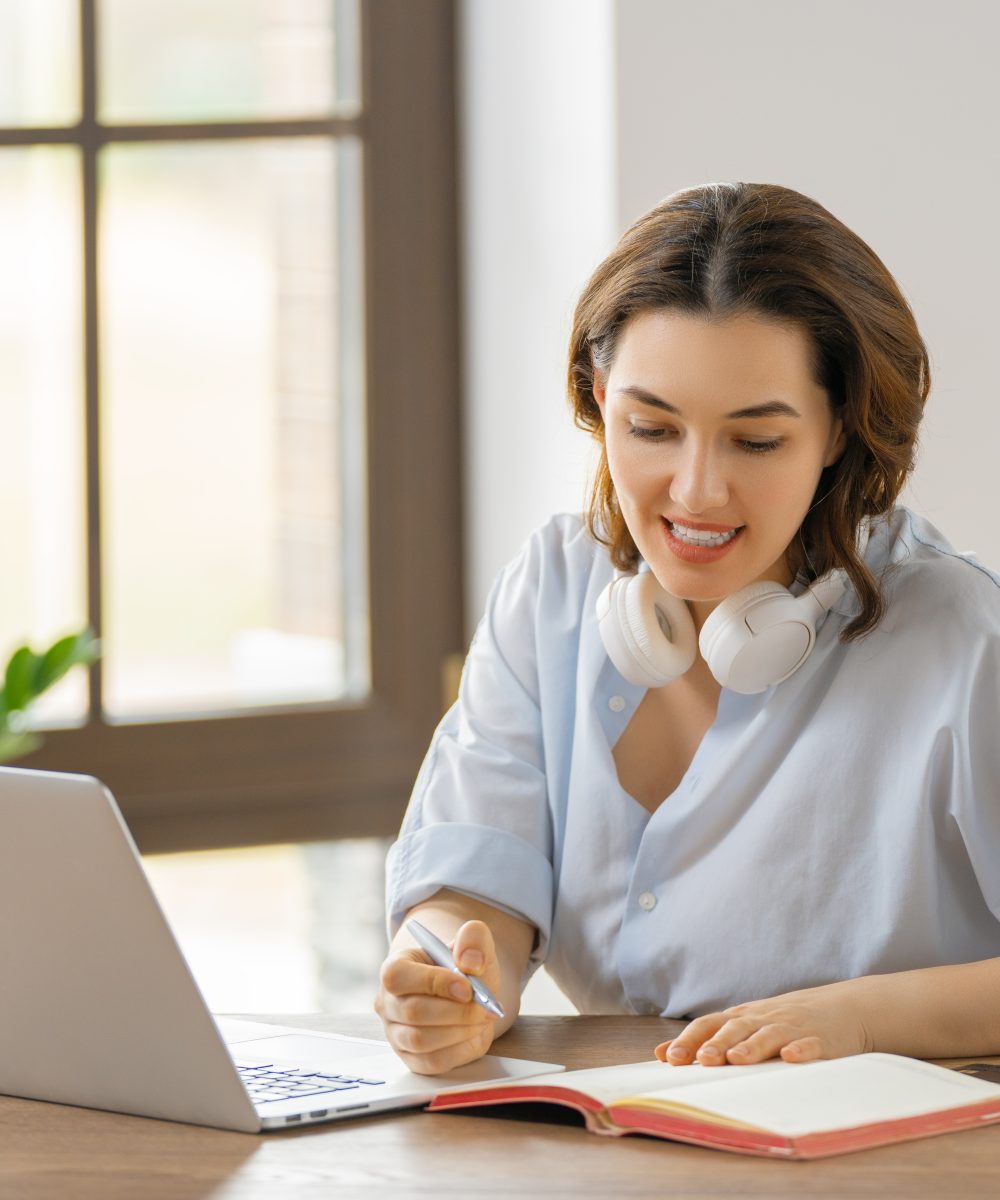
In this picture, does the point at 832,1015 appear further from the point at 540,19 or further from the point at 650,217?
the point at 540,19

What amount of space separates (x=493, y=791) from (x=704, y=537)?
347mm

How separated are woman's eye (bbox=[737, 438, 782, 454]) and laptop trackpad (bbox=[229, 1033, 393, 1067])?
23.5 inches

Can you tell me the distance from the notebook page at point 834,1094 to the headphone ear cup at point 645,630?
47 cm

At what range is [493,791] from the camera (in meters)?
1.71

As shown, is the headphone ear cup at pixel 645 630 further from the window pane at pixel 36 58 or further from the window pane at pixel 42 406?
the window pane at pixel 36 58

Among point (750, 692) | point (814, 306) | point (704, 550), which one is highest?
point (814, 306)

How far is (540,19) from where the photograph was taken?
8.95 ft

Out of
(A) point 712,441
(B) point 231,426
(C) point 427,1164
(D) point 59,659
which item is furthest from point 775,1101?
(B) point 231,426

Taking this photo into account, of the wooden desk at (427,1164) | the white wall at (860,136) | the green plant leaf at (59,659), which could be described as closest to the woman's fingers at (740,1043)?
the wooden desk at (427,1164)

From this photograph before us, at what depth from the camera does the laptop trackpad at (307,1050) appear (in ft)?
4.44

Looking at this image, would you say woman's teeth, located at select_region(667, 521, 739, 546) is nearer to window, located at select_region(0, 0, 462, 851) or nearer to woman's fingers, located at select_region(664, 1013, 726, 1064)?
woman's fingers, located at select_region(664, 1013, 726, 1064)

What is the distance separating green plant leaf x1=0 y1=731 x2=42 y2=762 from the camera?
9.08 feet

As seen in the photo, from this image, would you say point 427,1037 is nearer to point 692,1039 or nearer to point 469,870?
point 692,1039

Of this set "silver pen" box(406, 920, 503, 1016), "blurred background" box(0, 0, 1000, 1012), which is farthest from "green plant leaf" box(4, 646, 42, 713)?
"silver pen" box(406, 920, 503, 1016)
